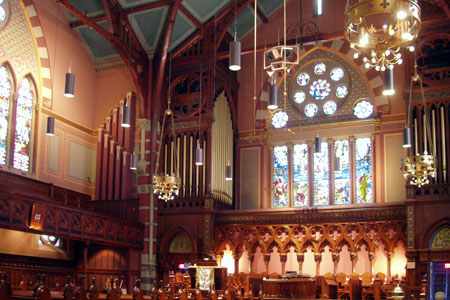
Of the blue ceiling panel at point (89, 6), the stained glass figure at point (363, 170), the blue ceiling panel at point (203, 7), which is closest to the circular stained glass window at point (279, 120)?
the stained glass figure at point (363, 170)

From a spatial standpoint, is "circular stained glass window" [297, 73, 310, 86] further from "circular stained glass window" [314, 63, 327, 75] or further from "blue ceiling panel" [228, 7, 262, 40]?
"blue ceiling panel" [228, 7, 262, 40]

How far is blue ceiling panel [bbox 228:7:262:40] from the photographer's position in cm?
2416

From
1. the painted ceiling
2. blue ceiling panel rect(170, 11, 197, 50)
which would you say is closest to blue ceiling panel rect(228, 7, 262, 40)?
the painted ceiling

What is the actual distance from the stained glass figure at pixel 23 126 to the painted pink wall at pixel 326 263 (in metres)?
11.1

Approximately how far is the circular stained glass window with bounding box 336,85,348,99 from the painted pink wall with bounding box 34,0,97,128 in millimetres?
9421

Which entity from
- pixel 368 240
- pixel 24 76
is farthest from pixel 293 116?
pixel 24 76

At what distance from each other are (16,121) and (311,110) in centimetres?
1067

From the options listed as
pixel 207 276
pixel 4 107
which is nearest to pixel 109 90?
pixel 4 107

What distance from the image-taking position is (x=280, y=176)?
78.3ft

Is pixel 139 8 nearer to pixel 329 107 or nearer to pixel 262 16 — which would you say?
pixel 262 16

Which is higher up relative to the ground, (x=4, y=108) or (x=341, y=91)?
(x=341, y=91)

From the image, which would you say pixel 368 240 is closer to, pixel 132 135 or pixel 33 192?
pixel 132 135

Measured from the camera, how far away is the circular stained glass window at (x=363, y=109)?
22891 millimetres

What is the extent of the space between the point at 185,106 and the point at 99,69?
3.88 m
